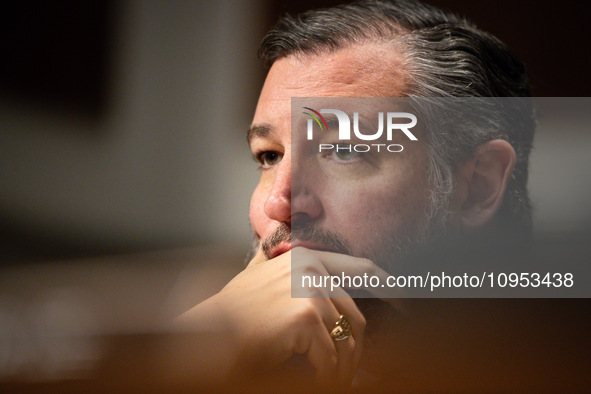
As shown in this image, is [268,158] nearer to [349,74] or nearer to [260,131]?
[260,131]

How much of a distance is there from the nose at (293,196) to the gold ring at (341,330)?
0.65 feet

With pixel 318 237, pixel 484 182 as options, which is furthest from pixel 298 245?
pixel 484 182

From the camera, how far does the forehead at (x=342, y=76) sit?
0.93m

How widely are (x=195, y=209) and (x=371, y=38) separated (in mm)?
507

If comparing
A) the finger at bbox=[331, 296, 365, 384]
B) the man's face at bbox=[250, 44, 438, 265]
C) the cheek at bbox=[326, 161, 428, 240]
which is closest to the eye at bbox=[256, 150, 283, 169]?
the man's face at bbox=[250, 44, 438, 265]

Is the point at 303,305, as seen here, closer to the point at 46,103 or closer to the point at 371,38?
the point at 371,38

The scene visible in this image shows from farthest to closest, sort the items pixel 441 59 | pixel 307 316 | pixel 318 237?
pixel 441 59, pixel 318 237, pixel 307 316

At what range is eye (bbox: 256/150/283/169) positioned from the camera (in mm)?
1000

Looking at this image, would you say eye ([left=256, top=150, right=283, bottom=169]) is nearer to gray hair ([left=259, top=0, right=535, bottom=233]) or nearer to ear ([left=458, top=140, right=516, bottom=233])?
gray hair ([left=259, top=0, right=535, bottom=233])

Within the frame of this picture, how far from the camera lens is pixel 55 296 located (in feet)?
3.17

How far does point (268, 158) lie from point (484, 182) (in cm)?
44

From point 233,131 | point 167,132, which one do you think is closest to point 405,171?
point 233,131

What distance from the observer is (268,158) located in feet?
3.41

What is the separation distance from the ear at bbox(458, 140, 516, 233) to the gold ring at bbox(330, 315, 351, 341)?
34 cm
